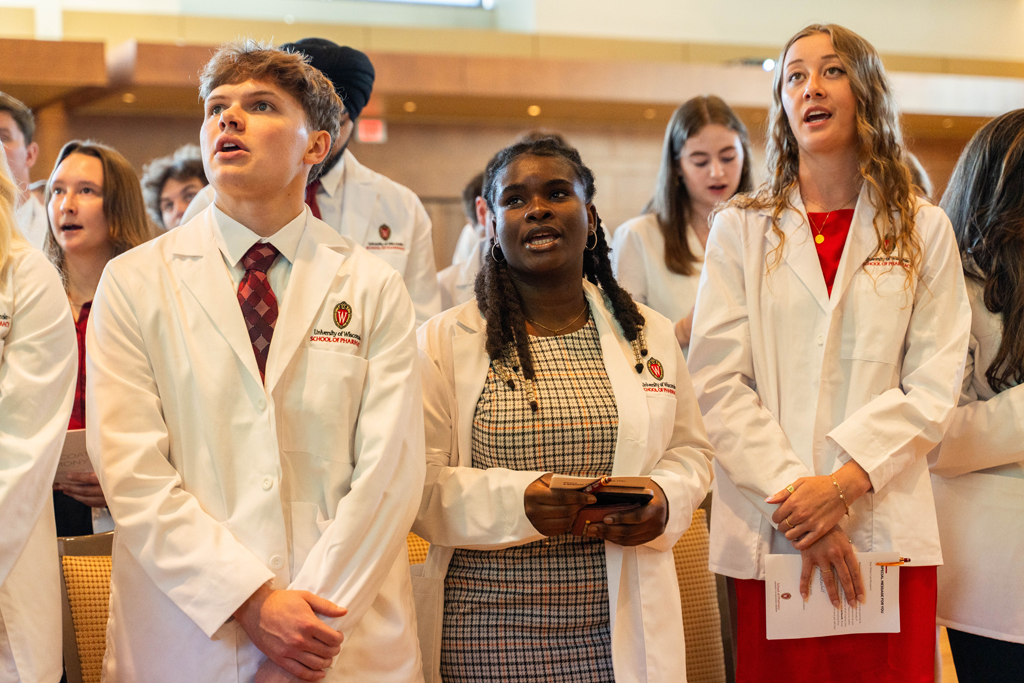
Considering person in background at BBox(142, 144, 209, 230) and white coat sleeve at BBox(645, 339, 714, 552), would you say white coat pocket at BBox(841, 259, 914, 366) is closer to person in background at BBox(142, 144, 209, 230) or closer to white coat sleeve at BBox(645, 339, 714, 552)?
white coat sleeve at BBox(645, 339, 714, 552)

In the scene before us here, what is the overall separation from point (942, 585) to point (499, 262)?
4.44 feet

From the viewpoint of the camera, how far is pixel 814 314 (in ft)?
7.44

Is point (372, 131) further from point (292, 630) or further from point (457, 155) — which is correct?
point (292, 630)

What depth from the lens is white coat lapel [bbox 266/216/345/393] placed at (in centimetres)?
184

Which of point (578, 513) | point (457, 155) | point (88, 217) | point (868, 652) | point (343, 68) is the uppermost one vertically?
point (457, 155)

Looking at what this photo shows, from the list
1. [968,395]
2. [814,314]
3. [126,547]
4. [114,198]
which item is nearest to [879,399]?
[814,314]

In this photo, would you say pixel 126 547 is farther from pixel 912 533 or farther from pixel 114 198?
pixel 912 533

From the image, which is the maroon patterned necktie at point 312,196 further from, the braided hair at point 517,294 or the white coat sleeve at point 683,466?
the white coat sleeve at point 683,466

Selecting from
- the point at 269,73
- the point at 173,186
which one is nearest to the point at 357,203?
the point at 173,186

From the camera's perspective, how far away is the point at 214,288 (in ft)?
6.14

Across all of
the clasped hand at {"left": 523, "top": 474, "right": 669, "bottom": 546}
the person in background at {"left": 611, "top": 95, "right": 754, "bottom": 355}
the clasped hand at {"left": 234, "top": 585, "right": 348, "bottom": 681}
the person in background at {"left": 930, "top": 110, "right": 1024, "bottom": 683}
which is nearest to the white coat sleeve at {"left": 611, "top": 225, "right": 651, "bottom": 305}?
the person in background at {"left": 611, "top": 95, "right": 754, "bottom": 355}

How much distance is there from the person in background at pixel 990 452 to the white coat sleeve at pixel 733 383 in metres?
0.50

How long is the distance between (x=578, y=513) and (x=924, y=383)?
905 millimetres

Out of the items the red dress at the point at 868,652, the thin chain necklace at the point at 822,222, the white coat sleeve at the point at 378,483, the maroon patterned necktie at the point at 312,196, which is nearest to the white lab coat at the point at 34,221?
the maroon patterned necktie at the point at 312,196
